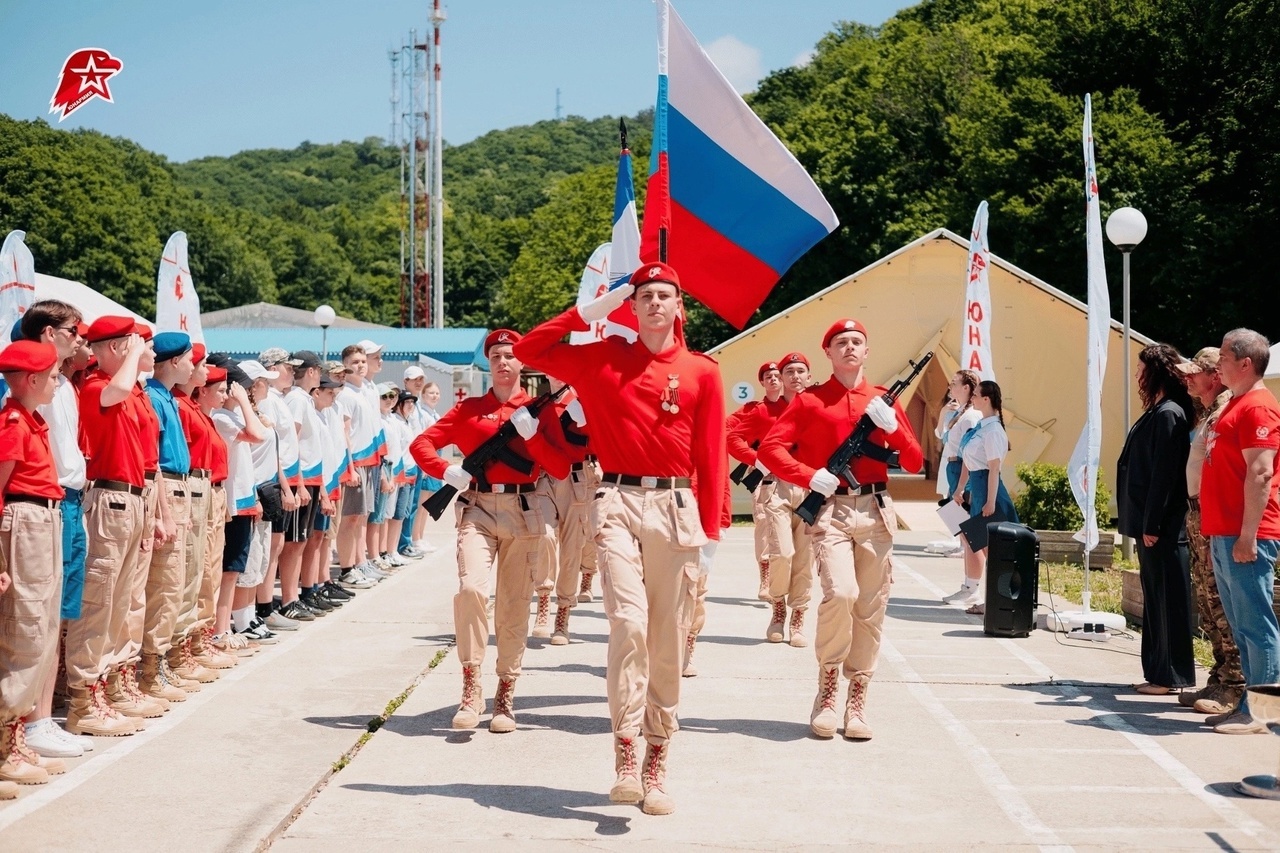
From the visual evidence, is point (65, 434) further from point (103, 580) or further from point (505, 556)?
point (505, 556)

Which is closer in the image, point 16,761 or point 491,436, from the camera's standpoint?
point 16,761

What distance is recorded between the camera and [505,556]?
7.93 m

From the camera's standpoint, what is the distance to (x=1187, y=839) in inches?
222

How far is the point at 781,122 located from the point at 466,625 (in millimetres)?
53669

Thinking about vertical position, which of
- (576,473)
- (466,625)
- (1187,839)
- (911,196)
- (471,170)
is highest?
(471,170)

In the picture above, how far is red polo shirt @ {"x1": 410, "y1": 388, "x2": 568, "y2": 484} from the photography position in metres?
7.90

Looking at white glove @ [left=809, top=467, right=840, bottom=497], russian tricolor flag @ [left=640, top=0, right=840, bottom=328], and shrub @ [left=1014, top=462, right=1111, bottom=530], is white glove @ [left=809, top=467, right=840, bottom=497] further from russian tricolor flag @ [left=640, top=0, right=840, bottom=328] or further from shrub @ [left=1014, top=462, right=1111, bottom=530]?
shrub @ [left=1014, top=462, right=1111, bottom=530]

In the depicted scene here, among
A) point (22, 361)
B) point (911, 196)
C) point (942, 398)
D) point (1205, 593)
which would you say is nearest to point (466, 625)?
point (22, 361)

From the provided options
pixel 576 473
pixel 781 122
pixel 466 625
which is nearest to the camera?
pixel 466 625

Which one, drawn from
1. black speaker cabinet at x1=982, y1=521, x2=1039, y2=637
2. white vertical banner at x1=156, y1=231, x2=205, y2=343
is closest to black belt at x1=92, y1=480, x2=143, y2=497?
white vertical banner at x1=156, y1=231, x2=205, y2=343

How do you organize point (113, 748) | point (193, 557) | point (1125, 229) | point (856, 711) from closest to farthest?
point (113, 748) → point (856, 711) → point (193, 557) → point (1125, 229)

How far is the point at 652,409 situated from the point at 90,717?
3.56 metres

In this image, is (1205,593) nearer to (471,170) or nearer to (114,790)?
(114,790)

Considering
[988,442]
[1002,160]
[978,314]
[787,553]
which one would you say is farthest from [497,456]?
[1002,160]
